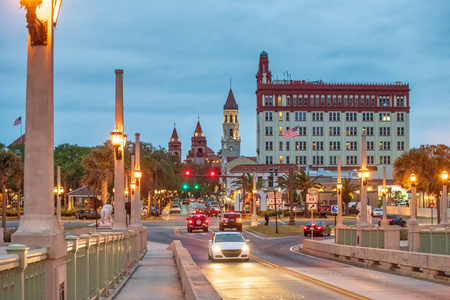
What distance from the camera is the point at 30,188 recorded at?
962cm

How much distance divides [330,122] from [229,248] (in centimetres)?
11690

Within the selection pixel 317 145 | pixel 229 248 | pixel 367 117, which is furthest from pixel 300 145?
pixel 229 248

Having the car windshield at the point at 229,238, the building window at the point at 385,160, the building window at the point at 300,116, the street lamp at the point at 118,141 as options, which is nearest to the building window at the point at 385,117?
the building window at the point at 385,160

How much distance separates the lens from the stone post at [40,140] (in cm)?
943

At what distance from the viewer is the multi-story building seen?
146 m

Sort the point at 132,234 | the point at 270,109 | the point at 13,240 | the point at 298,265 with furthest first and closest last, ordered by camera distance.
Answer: the point at 270,109 < the point at 298,265 < the point at 132,234 < the point at 13,240

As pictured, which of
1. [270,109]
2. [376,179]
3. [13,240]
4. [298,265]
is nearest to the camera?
[13,240]

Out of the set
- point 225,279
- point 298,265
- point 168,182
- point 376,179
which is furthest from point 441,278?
point 376,179

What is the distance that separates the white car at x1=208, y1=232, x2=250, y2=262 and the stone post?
25.1m

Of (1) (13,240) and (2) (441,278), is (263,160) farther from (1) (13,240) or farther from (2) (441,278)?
(1) (13,240)

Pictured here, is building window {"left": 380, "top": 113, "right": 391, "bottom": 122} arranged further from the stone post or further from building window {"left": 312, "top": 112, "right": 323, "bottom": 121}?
the stone post

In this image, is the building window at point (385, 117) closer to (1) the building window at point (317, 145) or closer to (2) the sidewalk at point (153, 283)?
(1) the building window at point (317, 145)

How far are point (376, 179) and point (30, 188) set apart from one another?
130270mm

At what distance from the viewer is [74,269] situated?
1107cm
